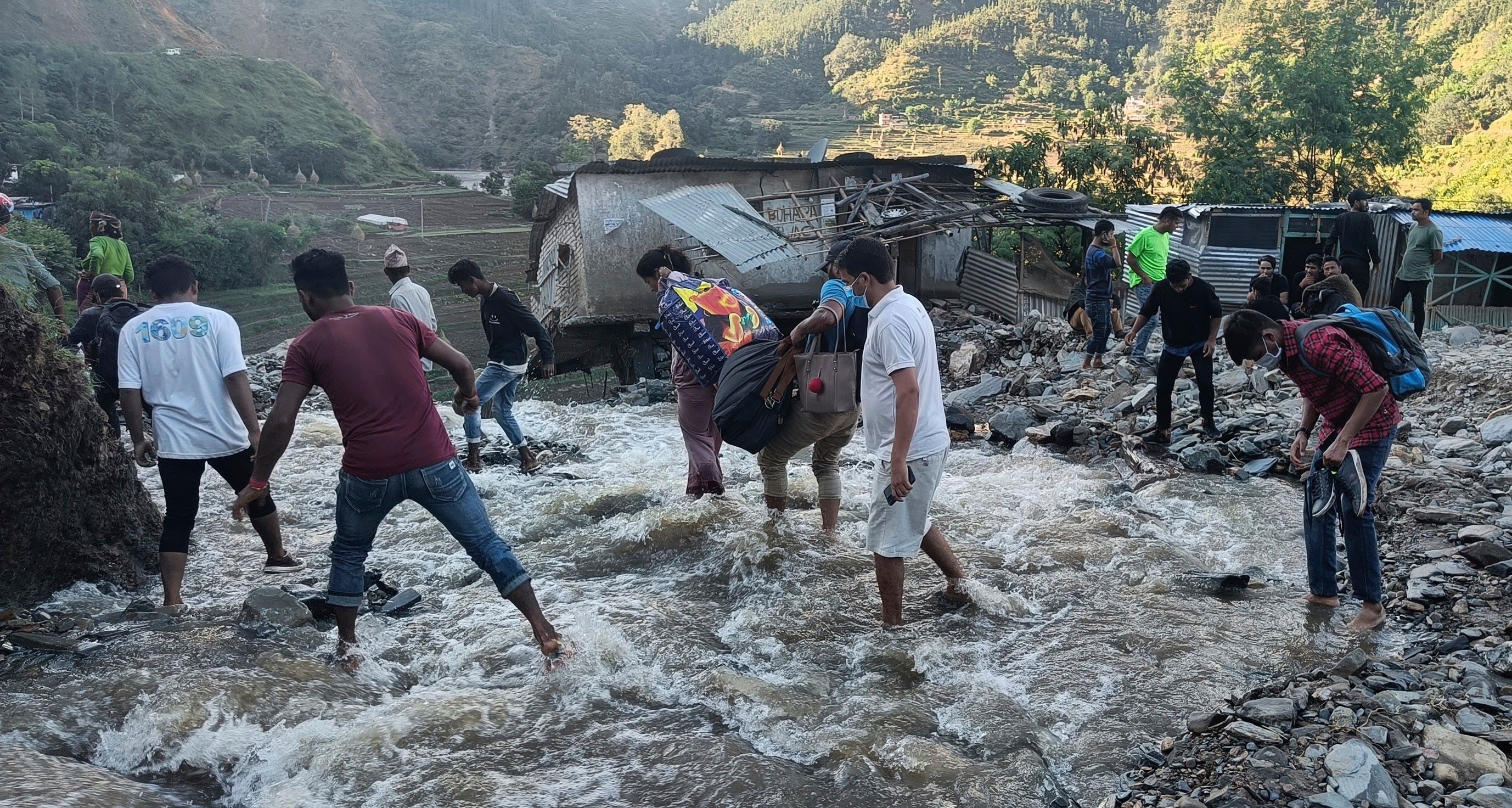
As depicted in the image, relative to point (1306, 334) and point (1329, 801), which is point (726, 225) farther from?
point (1329, 801)

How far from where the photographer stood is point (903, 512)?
13.6 ft

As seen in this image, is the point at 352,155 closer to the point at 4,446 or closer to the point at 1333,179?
the point at 1333,179

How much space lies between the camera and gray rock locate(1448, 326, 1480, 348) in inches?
402

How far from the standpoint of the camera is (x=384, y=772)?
11.6ft

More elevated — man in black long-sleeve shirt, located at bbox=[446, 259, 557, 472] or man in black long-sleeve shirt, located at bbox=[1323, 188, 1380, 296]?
man in black long-sleeve shirt, located at bbox=[1323, 188, 1380, 296]

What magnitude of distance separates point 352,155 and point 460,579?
191 feet

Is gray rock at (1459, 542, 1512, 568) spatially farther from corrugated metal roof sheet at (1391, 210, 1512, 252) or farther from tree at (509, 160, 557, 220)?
tree at (509, 160, 557, 220)

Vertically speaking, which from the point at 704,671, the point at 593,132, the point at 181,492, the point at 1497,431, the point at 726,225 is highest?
the point at 593,132

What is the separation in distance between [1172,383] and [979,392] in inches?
119

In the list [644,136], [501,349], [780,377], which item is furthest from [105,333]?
[644,136]

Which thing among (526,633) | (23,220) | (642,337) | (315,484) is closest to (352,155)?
(23,220)

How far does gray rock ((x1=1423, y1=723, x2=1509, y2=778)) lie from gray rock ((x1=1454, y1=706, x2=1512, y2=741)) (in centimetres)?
5

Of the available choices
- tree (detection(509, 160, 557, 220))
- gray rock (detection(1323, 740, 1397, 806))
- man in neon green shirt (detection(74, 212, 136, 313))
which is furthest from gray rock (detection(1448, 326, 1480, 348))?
tree (detection(509, 160, 557, 220))

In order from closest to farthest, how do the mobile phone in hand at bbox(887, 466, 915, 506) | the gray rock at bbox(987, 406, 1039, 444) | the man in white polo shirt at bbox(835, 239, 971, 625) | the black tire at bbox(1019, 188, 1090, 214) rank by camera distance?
1. the man in white polo shirt at bbox(835, 239, 971, 625)
2. the mobile phone in hand at bbox(887, 466, 915, 506)
3. the gray rock at bbox(987, 406, 1039, 444)
4. the black tire at bbox(1019, 188, 1090, 214)
